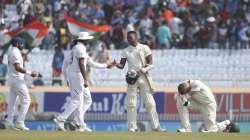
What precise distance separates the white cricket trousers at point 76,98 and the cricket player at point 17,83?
89 centimetres

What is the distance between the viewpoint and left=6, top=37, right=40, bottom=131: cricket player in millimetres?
21797

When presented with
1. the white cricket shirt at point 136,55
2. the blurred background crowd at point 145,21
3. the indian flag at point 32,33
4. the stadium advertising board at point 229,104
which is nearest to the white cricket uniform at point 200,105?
the white cricket shirt at point 136,55

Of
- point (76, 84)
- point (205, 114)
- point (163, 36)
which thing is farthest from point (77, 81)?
point (163, 36)

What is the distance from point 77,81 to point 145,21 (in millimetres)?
12326

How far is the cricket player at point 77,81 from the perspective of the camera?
2129 cm

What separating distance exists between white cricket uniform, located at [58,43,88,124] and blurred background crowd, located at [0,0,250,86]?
9.87m

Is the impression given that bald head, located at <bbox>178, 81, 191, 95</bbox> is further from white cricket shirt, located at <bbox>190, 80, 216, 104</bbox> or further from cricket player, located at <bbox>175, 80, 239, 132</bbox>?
white cricket shirt, located at <bbox>190, 80, 216, 104</bbox>

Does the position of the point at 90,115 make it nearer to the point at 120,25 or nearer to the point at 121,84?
the point at 121,84

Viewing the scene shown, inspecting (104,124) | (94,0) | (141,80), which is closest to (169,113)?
(104,124)

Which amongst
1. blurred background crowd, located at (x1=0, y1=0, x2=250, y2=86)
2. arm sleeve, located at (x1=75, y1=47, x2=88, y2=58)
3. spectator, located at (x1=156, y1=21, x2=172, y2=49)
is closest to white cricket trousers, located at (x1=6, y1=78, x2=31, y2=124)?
arm sleeve, located at (x1=75, y1=47, x2=88, y2=58)

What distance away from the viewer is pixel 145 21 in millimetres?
33500

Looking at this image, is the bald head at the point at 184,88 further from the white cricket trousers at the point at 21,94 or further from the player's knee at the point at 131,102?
the white cricket trousers at the point at 21,94

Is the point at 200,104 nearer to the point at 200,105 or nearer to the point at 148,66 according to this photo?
the point at 200,105

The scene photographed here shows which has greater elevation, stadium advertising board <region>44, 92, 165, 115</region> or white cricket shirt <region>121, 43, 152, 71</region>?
white cricket shirt <region>121, 43, 152, 71</region>
